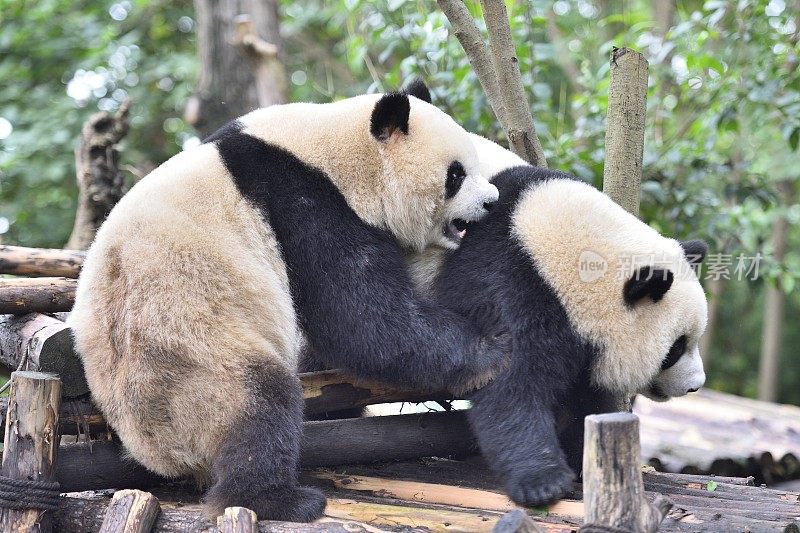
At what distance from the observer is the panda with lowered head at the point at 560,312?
3477 millimetres

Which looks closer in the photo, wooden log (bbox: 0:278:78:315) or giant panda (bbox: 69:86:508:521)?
giant panda (bbox: 69:86:508:521)

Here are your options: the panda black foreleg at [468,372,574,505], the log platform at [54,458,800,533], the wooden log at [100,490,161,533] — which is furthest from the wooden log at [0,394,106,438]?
the panda black foreleg at [468,372,574,505]

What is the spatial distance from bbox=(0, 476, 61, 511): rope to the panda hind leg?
628 mm

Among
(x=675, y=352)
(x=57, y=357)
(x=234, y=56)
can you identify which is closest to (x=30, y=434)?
(x=57, y=357)

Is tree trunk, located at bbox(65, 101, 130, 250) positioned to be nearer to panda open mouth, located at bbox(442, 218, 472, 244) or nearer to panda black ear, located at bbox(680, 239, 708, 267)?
panda open mouth, located at bbox(442, 218, 472, 244)

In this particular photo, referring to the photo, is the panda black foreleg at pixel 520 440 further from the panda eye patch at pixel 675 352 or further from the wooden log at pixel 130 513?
the wooden log at pixel 130 513

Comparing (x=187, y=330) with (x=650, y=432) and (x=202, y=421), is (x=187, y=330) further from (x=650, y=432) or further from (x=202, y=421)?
(x=650, y=432)

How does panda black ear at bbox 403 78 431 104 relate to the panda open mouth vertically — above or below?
above

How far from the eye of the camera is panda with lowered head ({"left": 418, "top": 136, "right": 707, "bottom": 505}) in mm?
3477

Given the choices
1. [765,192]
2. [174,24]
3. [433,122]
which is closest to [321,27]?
[174,24]

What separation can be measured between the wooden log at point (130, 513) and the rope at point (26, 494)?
9.8 inches

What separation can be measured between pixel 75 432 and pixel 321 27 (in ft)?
30.6

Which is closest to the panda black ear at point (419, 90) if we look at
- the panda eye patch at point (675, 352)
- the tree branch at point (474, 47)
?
the tree branch at point (474, 47)

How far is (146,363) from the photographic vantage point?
3.26m
